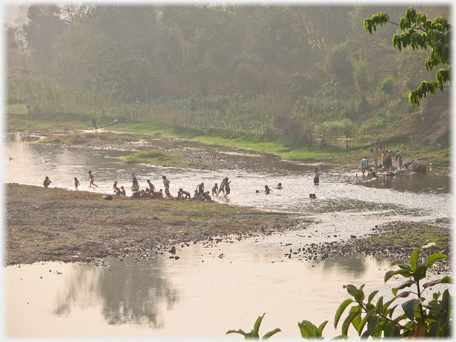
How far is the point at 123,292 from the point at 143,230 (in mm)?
6885

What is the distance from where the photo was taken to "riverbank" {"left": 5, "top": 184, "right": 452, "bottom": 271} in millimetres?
19719

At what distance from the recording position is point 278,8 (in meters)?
69.8

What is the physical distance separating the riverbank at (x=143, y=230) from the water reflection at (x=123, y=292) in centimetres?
136

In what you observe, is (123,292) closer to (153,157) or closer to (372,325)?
(372,325)

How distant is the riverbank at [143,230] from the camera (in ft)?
64.7

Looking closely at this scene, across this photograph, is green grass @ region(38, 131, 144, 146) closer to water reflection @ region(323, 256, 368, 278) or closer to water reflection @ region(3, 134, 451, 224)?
water reflection @ region(3, 134, 451, 224)

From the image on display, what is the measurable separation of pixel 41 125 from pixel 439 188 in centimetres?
5124

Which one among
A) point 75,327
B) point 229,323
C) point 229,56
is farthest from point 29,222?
point 229,56

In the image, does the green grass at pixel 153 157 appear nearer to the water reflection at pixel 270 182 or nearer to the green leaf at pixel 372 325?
the water reflection at pixel 270 182

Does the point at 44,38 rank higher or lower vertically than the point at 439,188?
higher

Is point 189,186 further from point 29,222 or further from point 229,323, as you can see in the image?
point 229,323

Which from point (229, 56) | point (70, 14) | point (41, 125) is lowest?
point (41, 125)

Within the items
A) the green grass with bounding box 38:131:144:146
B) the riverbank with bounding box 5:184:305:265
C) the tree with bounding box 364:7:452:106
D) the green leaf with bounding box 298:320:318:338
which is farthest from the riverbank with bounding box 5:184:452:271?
the green grass with bounding box 38:131:144:146

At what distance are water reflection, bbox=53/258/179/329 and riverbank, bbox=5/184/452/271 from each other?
53.4 inches
